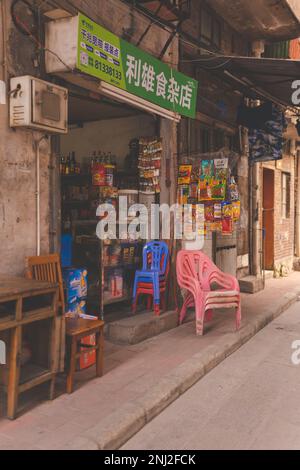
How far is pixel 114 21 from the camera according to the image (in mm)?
6148

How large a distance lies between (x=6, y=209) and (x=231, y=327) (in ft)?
13.3

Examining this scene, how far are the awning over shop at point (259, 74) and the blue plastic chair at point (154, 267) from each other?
344 cm

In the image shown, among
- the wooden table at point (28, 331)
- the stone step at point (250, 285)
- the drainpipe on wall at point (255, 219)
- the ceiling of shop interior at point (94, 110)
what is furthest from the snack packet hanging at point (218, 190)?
the drainpipe on wall at point (255, 219)

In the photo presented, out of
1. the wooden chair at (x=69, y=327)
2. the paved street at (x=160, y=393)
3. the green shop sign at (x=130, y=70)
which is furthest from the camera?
the green shop sign at (x=130, y=70)

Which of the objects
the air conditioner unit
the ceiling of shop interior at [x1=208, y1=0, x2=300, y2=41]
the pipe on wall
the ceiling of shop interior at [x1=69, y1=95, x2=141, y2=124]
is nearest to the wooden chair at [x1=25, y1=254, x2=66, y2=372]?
the air conditioner unit

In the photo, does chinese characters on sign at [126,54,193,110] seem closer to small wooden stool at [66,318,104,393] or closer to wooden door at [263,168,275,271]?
small wooden stool at [66,318,104,393]

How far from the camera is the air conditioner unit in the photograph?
4.50 metres

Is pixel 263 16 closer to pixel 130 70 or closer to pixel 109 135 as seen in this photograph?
pixel 109 135

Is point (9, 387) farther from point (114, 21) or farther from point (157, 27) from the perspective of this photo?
point (157, 27)

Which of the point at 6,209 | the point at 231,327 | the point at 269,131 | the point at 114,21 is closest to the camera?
the point at 6,209

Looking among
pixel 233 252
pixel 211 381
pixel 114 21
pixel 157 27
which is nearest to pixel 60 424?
pixel 211 381

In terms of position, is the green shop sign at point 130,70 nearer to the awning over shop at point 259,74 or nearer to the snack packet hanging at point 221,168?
the snack packet hanging at point 221,168

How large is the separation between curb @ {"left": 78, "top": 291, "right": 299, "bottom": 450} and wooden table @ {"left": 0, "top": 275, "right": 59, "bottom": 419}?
0.71 m

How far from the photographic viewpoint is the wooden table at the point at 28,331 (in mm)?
3707
